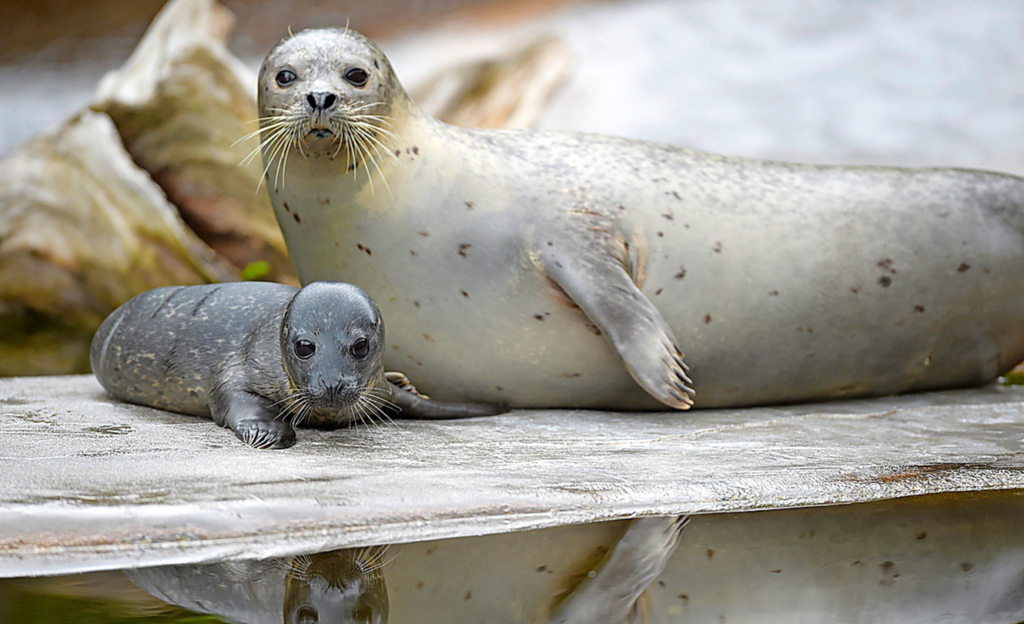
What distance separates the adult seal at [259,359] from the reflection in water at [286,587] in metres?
1.08

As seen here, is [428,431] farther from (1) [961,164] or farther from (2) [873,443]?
(1) [961,164]

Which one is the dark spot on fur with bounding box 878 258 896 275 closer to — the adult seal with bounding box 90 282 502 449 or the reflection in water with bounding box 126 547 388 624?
the adult seal with bounding box 90 282 502 449

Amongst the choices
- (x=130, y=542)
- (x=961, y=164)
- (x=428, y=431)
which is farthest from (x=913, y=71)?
(x=130, y=542)

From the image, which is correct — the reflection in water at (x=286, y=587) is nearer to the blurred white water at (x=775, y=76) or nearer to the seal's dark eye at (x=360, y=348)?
A: the seal's dark eye at (x=360, y=348)

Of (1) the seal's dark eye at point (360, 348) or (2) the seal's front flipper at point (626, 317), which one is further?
(2) the seal's front flipper at point (626, 317)

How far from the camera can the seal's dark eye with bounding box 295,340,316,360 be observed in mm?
3131

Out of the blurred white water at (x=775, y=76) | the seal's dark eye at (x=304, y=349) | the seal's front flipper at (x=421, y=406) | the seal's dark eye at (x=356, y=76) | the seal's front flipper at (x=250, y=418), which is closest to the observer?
the seal's front flipper at (x=250, y=418)

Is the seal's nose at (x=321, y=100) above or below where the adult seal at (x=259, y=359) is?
above

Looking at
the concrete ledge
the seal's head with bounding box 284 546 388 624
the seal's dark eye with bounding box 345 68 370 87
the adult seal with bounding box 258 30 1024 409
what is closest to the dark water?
the seal's head with bounding box 284 546 388 624

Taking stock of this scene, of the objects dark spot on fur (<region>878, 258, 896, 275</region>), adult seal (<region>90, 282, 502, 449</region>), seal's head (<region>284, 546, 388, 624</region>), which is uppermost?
dark spot on fur (<region>878, 258, 896, 275</region>)

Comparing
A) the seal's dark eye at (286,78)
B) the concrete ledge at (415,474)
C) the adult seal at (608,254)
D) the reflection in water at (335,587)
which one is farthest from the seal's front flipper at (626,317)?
the reflection in water at (335,587)

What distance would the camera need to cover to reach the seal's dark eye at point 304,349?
3131 mm

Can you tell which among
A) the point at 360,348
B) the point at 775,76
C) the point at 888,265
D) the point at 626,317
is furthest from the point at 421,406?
the point at 775,76

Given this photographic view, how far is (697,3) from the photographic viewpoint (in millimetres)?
9961
